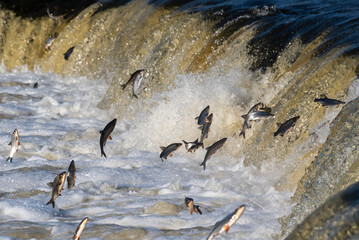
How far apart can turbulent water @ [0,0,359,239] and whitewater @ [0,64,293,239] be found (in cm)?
2

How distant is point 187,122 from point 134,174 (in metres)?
1.69

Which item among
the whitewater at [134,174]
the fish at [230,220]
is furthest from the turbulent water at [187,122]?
the fish at [230,220]

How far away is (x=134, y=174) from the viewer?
7070mm

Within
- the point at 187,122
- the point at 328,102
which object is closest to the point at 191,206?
the point at 328,102

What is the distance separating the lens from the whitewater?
526 centimetres

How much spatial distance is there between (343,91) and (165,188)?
224 cm

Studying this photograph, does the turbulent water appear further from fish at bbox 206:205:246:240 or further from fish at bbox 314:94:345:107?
fish at bbox 206:205:246:240

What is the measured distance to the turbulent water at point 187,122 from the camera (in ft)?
17.2

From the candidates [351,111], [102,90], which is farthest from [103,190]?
[102,90]

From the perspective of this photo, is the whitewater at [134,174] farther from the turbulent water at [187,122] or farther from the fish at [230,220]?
the fish at [230,220]

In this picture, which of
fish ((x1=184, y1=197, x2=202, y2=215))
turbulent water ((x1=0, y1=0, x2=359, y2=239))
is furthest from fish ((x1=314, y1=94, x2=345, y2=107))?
fish ((x1=184, y1=197, x2=202, y2=215))

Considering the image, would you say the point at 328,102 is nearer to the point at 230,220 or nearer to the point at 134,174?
the point at 134,174

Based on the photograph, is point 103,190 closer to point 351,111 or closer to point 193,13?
point 351,111

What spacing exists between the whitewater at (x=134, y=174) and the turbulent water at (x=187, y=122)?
0.02 meters
